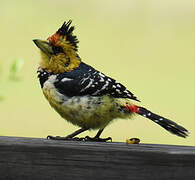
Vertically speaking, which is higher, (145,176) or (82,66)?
(82,66)

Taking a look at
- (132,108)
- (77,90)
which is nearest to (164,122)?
(132,108)

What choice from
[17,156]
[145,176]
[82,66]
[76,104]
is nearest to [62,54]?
[82,66]

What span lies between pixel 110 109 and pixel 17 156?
111 centimetres

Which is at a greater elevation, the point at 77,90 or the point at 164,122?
the point at 77,90

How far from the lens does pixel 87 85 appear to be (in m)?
3.12

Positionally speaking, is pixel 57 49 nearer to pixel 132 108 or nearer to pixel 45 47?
pixel 45 47

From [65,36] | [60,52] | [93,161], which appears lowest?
[93,161]

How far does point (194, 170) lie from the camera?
1975mm

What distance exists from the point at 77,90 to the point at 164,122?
0.61m

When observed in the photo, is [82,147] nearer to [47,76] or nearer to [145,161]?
[145,161]

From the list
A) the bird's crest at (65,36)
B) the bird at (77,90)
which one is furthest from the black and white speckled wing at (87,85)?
the bird's crest at (65,36)

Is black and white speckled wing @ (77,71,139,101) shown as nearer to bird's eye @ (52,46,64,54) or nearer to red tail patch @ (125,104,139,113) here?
red tail patch @ (125,104,139,113)

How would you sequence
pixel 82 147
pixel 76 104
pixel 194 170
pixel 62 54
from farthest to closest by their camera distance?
pixel 62 54 < pixel 76 104 < pixel 82 147 < pixel 194 170

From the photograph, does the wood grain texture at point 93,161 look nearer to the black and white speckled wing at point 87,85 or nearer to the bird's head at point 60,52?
the black and white speckled wing at point 87,85
